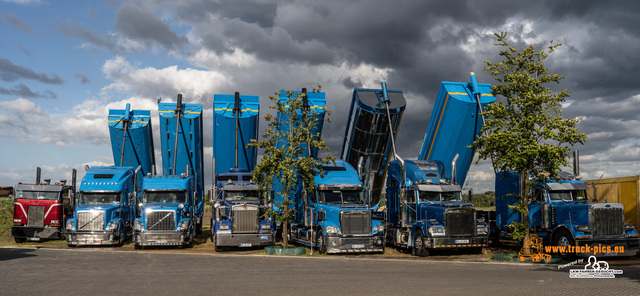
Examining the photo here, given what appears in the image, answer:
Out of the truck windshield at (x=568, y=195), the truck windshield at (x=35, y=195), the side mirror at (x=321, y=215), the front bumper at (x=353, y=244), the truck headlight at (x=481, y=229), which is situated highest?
the truck windshield at (x=35, y=195)

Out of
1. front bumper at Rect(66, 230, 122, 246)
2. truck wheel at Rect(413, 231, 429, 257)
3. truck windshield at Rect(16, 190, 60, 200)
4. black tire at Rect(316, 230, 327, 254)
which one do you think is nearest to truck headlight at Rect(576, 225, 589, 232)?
truck wheel at Rect(413, 231, 429, 257)

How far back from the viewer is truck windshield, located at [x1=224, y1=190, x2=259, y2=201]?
2231 cm

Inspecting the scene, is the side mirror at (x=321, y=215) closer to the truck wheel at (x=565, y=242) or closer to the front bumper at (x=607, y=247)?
the truck wheel at (x=565, y=242)

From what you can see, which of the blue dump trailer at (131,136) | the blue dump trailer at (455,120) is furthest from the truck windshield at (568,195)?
the blue dump trailer at (131,136)

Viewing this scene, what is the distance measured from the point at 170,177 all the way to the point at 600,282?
16971 millimetres

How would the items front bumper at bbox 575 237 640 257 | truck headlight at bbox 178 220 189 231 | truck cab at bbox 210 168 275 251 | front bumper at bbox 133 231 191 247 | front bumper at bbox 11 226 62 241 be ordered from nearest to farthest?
1. front bumper at bbox 575 237 640 257
2. truck cab at bbox 210 168 275 251
3. front bumper at bbox 133 231 191 247
4. truck headlight at bbox 178 220 189 231
5. front bumper at bbox 11 226 62 241

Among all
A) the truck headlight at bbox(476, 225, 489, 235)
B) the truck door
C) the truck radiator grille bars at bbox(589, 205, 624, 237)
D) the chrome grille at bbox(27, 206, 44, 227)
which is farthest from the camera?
the chrome grille at bbox(27, 206, 44, 227)

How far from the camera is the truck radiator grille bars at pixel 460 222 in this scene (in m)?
18.6

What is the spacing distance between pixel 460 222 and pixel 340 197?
4.60m

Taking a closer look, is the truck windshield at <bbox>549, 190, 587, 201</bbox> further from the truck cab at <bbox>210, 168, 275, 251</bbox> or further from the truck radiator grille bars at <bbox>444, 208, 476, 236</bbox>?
the truck cab at <bbox>210, 168, 275, 251</bbox>

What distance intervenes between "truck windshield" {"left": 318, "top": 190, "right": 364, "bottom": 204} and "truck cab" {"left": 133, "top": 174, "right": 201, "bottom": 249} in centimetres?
574

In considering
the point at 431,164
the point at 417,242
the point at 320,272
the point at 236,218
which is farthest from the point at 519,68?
the point at 236,218

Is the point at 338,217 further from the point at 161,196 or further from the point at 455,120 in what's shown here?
the point at 161,196

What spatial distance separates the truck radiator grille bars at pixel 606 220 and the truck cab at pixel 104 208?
18138mm
